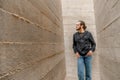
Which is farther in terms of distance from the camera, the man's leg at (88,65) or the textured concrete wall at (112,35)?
the man's leg at (88,65)

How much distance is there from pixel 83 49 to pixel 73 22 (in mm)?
1103

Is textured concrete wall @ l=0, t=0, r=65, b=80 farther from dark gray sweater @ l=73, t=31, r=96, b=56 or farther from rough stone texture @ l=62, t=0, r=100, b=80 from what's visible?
rough stone texture @ l=62, t=0, r=100, b=80

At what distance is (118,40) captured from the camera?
1934 millimetres

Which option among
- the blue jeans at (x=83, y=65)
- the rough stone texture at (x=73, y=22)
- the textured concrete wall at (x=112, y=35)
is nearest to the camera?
the textured concrete wall at (x=112, y=35)

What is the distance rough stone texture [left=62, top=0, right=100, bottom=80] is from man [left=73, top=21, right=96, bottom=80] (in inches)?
30.7

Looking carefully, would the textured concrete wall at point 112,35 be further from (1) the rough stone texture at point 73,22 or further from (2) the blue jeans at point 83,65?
(1) the rough stone texture at point 73,22

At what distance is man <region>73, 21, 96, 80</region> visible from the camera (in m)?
3.81

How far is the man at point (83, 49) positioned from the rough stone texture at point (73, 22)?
2.56 ft


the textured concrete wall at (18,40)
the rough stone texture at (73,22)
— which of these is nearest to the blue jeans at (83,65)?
the rough stone texture at (73,22)

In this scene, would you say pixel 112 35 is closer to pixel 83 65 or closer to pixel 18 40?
pixel 18 40

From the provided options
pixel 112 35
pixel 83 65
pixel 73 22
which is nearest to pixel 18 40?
pixel 112 35

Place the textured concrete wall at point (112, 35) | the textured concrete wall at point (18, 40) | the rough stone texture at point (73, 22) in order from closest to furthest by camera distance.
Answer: the textured concrete wall at point (18, 40), the textured concrete wall at point (112, 35), the rough stone texture at point (73, 22)

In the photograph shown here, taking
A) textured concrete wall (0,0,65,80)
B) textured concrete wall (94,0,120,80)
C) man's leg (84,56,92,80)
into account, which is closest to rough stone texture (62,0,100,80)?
man's leg (84,56,92,80)

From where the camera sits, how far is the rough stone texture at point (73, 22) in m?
4.74
